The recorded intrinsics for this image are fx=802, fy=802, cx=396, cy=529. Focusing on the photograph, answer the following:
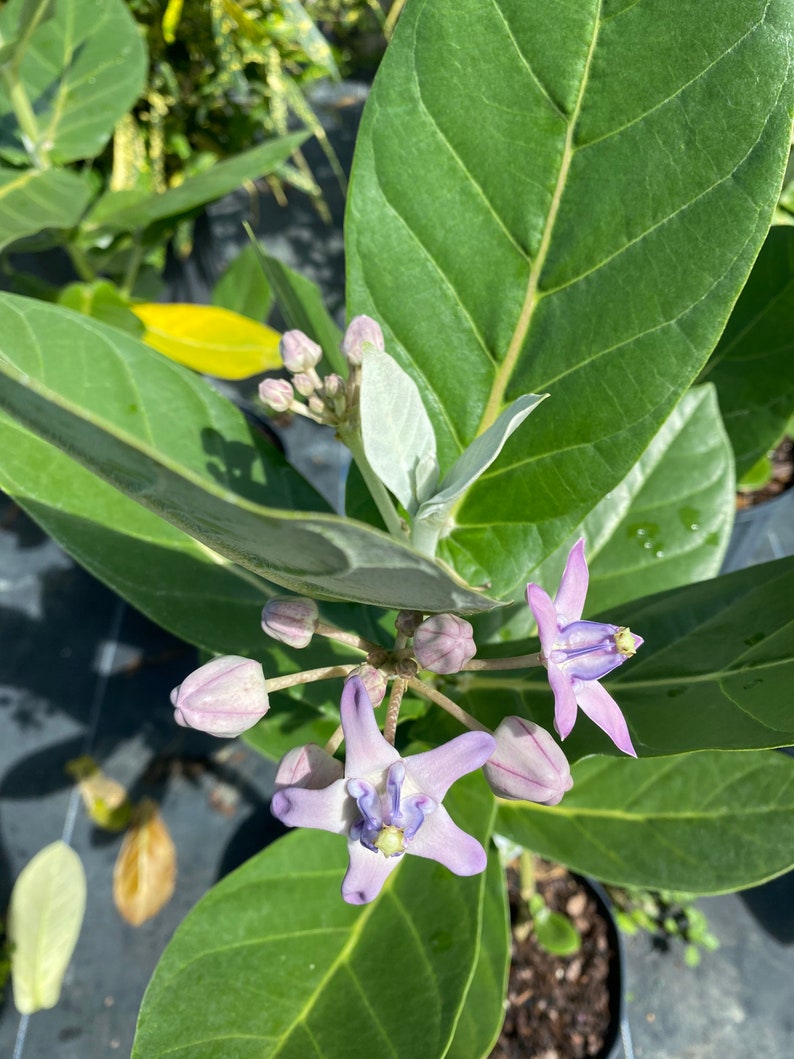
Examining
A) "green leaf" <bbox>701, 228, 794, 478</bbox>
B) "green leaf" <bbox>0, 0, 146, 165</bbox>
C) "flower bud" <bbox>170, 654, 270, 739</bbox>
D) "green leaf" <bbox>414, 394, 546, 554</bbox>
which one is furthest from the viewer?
"green leaf" <bbox>0, 0, 146, 165</bbox>

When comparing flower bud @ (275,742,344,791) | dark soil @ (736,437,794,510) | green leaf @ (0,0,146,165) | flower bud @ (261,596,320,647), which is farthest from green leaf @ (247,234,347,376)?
dark soil @ (736,437,794,510)

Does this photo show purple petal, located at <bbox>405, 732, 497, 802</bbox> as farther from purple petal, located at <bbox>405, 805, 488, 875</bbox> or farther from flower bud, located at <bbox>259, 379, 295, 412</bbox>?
flower bud, located at <bbox>259, 379, 295, 412</bbox>

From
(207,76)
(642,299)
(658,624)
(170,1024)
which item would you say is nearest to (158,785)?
(170,1024)

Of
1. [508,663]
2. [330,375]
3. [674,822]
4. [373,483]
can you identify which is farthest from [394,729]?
[674,822]

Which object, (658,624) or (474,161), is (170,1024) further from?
(474,161)

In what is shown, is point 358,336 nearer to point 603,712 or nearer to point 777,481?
point 603,712

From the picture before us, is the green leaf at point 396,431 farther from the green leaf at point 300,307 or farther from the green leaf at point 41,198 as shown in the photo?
the green leaf at point 41,198
